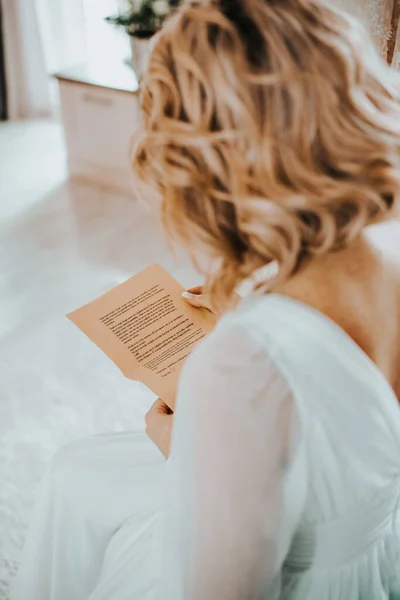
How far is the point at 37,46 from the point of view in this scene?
10.6 ft

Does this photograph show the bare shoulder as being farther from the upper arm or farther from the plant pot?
the plant pot

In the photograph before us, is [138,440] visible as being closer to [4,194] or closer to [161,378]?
[161,378]

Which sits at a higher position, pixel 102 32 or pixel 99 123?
pixel 102 32

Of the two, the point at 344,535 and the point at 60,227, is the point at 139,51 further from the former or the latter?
the point at 344,535

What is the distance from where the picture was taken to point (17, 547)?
1343 mm

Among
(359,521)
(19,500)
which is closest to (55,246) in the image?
(19,500)

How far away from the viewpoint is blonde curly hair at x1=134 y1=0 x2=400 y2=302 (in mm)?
541

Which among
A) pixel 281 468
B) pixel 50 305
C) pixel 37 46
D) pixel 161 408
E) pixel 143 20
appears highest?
pixel 143 20

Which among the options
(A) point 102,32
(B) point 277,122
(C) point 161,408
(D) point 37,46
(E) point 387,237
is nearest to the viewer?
(B) point 277,122

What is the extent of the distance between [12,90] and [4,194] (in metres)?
0.93

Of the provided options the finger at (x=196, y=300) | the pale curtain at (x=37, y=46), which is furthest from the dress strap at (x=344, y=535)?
the pale curtain at (x=37, y=46)

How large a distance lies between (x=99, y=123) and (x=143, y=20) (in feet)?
1.60

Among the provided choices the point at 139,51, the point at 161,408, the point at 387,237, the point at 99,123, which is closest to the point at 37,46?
the point at 99,123

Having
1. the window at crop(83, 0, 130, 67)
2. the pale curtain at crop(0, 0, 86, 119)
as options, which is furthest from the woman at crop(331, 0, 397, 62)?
the pale curtain at crop(0, 0, 86, 119)
